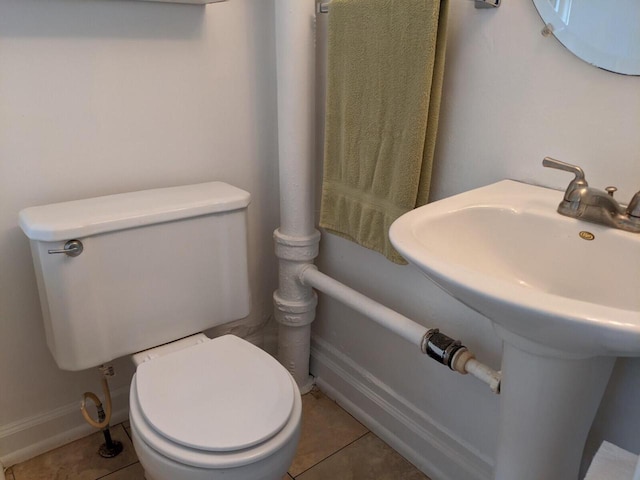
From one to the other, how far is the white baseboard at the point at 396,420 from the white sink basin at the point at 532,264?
62cm

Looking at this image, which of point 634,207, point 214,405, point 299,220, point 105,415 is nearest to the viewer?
point 634,207

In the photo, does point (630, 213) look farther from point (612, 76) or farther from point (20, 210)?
point (20, 210)

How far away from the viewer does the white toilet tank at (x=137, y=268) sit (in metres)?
1.18

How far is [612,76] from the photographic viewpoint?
0.91 metres

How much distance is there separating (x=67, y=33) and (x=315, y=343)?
1.22 m

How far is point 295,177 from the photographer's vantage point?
60.1 inches

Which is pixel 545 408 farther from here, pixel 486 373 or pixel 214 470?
pixel 214 470

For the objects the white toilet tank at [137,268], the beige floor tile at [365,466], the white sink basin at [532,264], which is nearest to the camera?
the white sink basin at [532,264]

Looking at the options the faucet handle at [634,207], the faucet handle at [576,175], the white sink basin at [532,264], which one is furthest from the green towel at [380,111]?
the faucet handle at [634,207]

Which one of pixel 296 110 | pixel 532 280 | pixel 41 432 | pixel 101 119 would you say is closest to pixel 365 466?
pixel 532 280

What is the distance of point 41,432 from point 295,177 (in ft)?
3.50

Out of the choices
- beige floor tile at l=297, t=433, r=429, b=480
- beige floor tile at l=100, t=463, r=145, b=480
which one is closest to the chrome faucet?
beige floor tile at l=297, t=433, r=429, b=480

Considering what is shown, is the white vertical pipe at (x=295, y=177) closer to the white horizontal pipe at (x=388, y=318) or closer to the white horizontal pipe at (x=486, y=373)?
the white horizontal pipe at (x=388, y=318)

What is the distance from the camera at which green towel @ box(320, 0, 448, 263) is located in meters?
1.11
